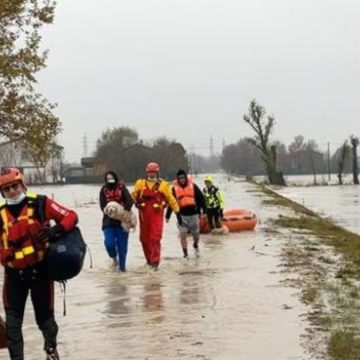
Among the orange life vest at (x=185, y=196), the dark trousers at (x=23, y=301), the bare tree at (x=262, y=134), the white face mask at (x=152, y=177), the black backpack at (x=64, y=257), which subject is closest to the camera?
the black backpack at (x=64, y=257)

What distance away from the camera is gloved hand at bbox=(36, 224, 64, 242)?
634cm

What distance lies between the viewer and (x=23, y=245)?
6.36 m

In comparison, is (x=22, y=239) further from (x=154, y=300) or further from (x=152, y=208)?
(x=152, y=208)

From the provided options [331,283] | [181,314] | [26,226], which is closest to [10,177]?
[26,226]

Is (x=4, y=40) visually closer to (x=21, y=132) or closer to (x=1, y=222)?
(x=21, y=132)

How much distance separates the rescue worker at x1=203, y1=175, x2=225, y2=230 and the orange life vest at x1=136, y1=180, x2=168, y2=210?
684 cm

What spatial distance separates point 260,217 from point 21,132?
11331 millimetres

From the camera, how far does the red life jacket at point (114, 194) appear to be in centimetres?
1317

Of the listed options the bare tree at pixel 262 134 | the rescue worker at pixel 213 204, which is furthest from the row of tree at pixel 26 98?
the bare tree at pixel 262 134

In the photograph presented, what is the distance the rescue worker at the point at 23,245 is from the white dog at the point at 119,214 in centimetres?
619

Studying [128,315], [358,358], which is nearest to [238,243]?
[128,315]

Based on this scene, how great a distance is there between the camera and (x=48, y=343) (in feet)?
21.7

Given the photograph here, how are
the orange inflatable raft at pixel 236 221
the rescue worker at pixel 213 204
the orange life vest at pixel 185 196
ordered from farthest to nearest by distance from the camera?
the orange inflatable raft at pixel 236 221, the rescue worker at pixel 213 204, the orange life vest at pixel 185 196

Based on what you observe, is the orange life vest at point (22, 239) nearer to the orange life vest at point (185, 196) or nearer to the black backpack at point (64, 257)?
the black backpack at point (64, 257)
